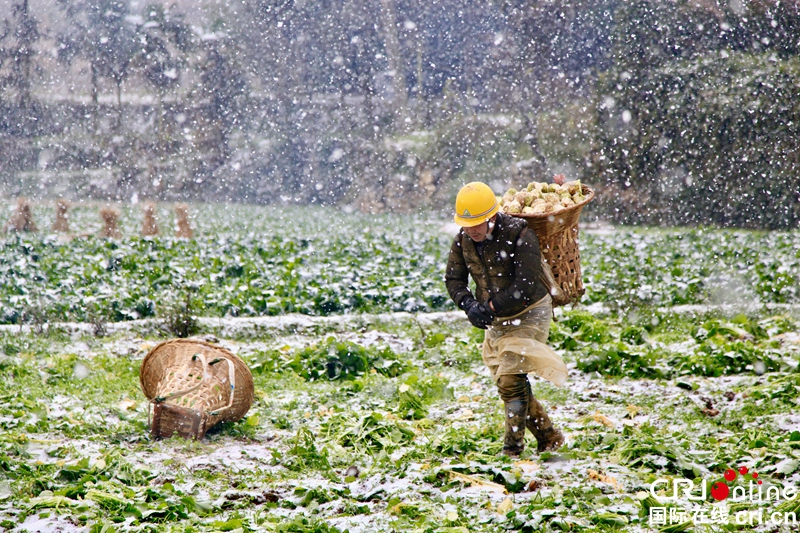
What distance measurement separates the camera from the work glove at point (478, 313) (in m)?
4.65

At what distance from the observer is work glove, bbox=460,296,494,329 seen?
465 cm

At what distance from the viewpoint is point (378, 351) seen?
25.1 feet

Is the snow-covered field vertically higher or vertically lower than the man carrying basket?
lower

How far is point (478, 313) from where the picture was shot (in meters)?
4.65

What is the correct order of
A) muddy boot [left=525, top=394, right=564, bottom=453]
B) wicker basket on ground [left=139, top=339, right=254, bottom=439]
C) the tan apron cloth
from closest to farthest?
1. the tan apron cloth
2. muddy boot [left=525, top=394, right=564, bottom=453]
3. wicker basket on ground [left=139, top=339, right=254, bottom=439]

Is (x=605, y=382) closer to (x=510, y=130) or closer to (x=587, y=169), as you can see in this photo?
(x=587, y=169)

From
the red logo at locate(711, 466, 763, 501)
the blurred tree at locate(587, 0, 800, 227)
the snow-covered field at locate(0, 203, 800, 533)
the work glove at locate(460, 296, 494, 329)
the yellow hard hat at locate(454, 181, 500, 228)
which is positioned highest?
the blurred tree at locate(587, 0, 800, 227)

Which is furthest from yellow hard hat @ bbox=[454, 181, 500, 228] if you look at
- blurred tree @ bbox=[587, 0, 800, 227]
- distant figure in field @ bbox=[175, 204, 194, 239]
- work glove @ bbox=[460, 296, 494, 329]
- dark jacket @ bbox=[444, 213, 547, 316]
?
blurred tree @ bbox=[587, 0, 800, 227]

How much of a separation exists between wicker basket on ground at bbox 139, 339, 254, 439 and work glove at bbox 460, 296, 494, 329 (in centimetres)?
193

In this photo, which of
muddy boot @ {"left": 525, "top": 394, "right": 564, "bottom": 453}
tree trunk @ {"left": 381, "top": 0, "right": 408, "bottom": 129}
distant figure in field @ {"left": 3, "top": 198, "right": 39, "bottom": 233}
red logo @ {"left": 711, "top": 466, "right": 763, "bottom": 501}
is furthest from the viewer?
tree trunk @ {"left": 381, "top": 0, "right": 408, "bottom": 129}

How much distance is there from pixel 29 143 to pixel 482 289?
39838mm

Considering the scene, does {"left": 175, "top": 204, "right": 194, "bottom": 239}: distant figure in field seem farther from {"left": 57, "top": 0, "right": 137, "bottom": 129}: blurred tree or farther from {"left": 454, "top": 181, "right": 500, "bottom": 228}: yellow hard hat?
{"left": 57, "top": 0, "right": 137, "bottom": 129}: blurred tree

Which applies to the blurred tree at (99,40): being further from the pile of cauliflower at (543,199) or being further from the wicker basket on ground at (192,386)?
the pile of cauliflower at (543,199)

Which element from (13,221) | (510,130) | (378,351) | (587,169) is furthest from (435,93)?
(378,351)
